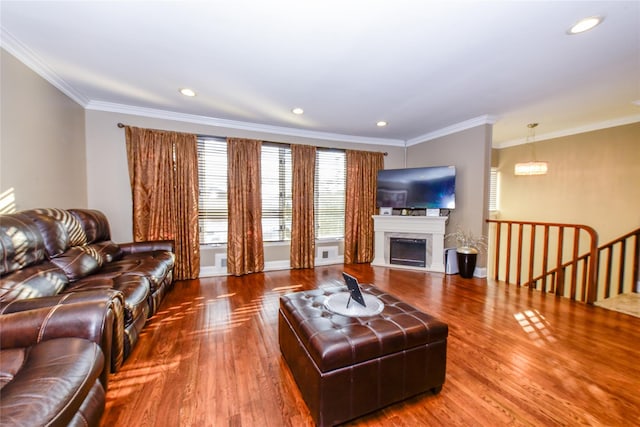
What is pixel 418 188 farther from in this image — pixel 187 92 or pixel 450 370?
pixel 187 92

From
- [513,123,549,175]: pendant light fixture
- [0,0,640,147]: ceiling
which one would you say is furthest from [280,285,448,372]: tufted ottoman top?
[513,123,549,175]: pendant light fixture

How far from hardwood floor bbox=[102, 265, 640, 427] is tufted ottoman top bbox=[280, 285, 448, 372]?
41 cm

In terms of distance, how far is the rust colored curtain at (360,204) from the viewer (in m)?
4.79

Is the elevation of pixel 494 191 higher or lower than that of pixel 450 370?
higher

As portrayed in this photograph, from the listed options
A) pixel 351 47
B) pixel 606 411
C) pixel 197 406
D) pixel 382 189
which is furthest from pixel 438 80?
pixel 197 406

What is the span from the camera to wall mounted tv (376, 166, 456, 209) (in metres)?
4.16

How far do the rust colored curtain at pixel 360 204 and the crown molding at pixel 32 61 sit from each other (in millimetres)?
4003

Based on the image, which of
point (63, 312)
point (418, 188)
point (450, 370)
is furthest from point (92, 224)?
point (418, 188)

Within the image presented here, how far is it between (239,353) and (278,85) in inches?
106

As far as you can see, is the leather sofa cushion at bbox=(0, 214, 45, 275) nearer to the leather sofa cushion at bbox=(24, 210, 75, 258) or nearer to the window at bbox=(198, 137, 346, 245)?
the leather sofa cushion at bbox=(24, 210, 75, 258)

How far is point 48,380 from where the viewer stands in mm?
940

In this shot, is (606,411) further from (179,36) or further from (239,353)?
(179,36)

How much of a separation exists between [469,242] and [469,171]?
1.16m

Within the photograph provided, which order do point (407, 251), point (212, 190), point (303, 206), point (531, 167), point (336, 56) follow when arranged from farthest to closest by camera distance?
point (407, 251)
point (303, 206)
point (212, 190)
point (531, 167)
point (336, 56)
